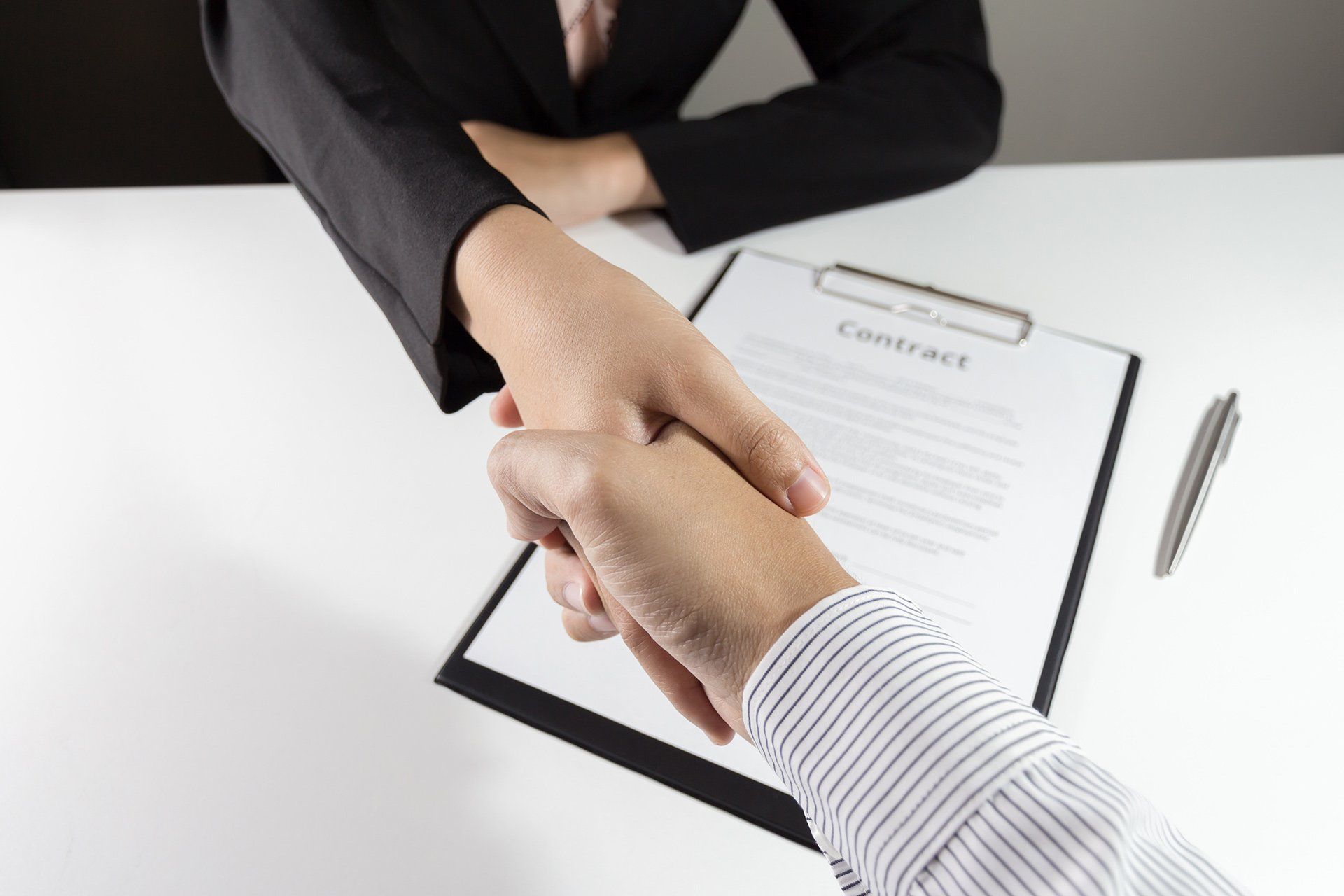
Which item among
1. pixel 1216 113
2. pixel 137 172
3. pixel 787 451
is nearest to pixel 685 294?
pixel 787 451

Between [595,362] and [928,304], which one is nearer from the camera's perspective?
[595,362]

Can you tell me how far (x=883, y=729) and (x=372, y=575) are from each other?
31cm

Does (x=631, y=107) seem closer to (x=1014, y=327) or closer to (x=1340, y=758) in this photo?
(x=1014, y=327)

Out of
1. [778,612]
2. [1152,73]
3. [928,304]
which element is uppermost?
[1152,73]

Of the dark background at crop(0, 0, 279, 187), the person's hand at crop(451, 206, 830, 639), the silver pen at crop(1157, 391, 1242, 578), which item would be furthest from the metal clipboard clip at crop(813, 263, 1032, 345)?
the dark background at crop(0, 0, 279, 187)

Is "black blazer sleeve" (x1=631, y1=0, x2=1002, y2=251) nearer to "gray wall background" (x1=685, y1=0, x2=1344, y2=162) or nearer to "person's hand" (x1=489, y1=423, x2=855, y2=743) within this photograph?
"person's hand" (x1=489, y1=423, x2=855, y2=743)

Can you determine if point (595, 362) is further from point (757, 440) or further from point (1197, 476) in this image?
point (1197, 476)

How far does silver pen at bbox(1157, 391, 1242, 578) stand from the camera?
54cm

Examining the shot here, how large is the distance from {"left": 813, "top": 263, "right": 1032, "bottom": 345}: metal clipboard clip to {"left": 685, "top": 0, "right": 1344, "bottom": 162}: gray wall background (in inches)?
45.9

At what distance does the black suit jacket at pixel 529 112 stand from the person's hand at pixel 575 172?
22 mm

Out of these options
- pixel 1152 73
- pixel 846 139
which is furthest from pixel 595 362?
pixel 1152 73

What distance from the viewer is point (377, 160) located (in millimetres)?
546

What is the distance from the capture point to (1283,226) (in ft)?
2.63

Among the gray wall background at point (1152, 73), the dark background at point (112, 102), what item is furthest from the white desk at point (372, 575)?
the gray wall background at point (1152, 73)
